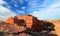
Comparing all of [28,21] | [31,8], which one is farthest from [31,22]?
[31,8]

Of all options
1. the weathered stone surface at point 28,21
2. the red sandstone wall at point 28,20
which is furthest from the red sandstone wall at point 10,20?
the red sandstone wall at point 28,20

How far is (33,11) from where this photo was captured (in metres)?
2.82

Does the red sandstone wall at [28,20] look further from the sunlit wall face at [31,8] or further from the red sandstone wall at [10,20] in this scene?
the red sandstone wall at [10,20]

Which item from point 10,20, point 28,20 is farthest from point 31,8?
point 10,20

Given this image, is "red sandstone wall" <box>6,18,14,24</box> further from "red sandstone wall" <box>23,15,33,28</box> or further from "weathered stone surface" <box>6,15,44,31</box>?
"red sandstone wall" <box>23,15,33,28</box>

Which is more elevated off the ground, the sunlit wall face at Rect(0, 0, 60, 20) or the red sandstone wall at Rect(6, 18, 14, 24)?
the sunlit wall face at Rect(0, 0, 60, 20)

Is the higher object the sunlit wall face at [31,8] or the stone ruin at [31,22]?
the sunlit wall face at [31,8]

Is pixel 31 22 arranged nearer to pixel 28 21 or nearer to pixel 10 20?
pixel 28 21

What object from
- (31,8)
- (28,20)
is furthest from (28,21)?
(31,8)

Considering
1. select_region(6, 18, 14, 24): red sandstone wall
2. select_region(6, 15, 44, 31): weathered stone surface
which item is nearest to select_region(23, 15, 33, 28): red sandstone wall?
select_region(6, 15, 44, 31): weathered stone surface

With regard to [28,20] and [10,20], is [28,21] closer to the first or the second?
[28,20]

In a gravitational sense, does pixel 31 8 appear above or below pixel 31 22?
above

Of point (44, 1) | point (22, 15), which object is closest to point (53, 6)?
point (44, 1)

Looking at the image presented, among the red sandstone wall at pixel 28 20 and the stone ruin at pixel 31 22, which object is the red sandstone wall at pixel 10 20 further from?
the red sandstone wall at pixel 28 20
